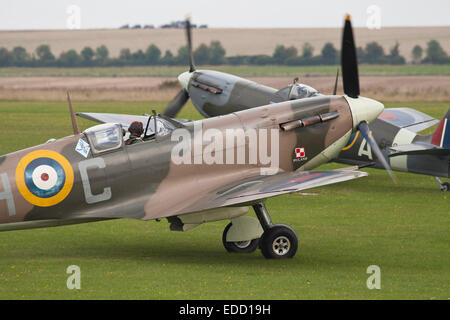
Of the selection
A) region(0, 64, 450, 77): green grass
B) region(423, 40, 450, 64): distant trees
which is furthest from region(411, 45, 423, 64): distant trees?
region(0, 64, 450, 77): green grass

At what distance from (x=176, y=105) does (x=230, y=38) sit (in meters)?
113

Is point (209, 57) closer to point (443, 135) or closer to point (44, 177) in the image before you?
point (443, 135)

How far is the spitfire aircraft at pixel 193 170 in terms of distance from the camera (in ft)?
36.3

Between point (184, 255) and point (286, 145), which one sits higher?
point (286, 145)

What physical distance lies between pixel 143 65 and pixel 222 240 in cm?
10710

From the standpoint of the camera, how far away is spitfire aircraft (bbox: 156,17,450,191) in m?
17.1

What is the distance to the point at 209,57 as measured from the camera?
374 ft

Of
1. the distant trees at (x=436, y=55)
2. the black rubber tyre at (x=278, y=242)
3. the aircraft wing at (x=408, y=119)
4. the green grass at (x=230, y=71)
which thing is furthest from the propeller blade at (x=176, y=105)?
the distant trees at (x=436, y=55)

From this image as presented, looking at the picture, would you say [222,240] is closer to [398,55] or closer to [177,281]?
[177,281]

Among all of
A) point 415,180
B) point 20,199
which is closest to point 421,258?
point 20,199

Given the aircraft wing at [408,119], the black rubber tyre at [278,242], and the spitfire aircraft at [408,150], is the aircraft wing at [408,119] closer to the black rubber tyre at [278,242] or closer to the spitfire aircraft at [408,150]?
the spitfire aircraft at [408,150]

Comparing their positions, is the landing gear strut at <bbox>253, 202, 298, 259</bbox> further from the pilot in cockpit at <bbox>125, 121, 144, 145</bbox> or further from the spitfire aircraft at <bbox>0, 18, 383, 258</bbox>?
the pilot in cockpit at <bbox>125, 121, 144, 145</bbox>

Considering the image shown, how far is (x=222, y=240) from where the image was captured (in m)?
12.7

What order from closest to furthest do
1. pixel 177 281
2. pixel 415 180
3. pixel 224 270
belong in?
pixel 177 281
pixel 224 270
pixel 415 180
